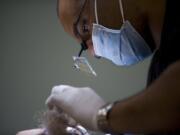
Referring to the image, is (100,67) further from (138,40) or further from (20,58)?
(138,40)

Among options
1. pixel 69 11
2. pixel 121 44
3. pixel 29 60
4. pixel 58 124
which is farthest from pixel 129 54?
pixel 29 60

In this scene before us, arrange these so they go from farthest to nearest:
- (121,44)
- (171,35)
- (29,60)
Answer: (29,60) → (121,44) → (171,35)

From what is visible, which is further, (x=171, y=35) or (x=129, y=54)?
(x=129, y=54)

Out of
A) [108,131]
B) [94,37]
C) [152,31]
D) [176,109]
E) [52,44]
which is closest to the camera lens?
[176,109]

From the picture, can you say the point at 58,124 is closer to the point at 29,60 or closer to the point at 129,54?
the point at 129,54

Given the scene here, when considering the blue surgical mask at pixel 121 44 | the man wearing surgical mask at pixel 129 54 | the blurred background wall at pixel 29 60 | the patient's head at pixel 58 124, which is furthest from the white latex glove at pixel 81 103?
the blurred background wall at pixel 29 60

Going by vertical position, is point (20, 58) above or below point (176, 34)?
below

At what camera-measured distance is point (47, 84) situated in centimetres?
258

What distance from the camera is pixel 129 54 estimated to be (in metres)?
1.34

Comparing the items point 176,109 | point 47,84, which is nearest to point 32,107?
point 47,84

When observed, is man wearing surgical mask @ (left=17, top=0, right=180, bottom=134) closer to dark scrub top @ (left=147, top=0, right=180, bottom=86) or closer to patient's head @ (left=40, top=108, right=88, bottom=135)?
dark scrub top @ (left=147, top=0, right=180, bottom=86)

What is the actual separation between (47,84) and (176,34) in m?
1.72

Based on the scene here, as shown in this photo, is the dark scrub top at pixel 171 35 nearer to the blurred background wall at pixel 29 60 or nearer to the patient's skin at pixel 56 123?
the patient's skin at pixel 56 123

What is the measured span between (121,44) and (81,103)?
1.26ft
